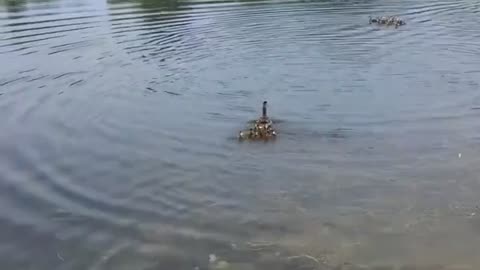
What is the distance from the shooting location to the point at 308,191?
14.5 meters

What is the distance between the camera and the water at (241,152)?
40.0 ft

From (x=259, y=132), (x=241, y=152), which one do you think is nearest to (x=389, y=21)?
(x=259, y=132)

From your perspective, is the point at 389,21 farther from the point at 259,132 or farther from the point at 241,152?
the point at 241,152

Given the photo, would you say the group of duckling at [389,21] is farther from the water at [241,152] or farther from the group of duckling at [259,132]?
the group of duckling at [259,132]

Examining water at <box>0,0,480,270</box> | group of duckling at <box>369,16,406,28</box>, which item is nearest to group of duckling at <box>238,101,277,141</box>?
water at <box>0,0,480,270</box>

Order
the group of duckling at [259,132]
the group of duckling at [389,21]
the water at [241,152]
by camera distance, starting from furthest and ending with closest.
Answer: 1. the group of duckling at [389,21]
2. the group of duckling at [259,132]
3. the water at [241,152]

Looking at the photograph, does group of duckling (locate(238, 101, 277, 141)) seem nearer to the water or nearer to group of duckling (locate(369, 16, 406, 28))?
the water

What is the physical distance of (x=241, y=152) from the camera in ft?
56.6

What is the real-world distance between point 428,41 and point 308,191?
19.9 m

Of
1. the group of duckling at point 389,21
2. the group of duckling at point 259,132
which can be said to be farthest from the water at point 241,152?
the group of duckling at point 389,21

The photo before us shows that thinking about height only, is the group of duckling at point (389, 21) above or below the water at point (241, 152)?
above

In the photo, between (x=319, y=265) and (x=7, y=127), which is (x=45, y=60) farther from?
(x=319, y=265)

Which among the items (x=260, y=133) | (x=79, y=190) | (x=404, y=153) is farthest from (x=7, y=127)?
(x=404, y=153)

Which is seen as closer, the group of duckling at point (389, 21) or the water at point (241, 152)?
the water at point (241, 152)
